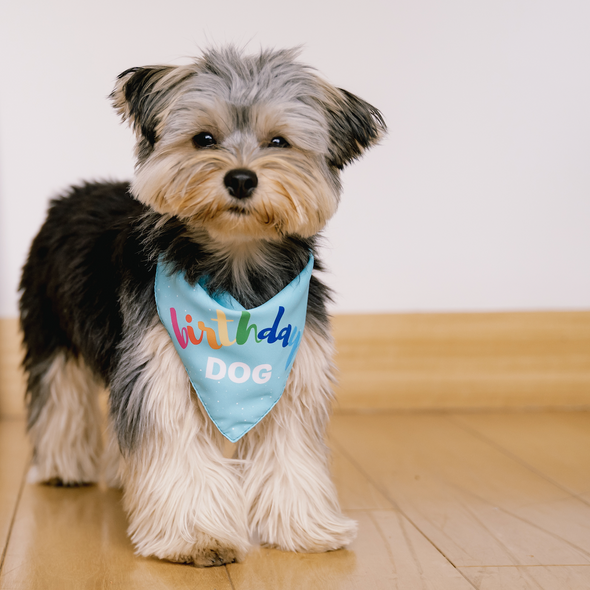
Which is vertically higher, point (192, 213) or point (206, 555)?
point (192, 213)

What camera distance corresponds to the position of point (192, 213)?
1.56 metres

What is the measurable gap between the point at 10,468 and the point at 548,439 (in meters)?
1.79

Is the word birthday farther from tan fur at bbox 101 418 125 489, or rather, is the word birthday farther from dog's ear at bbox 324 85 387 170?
tan fur at bbox 101 418 125 489

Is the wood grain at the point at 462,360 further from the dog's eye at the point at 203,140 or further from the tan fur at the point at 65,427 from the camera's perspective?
the dog's eye at the point at 203,140

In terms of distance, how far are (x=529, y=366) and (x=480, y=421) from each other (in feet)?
1.13

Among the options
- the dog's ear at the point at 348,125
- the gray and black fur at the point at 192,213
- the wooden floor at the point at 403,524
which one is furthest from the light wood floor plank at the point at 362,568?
the dog's ear at the point at 348,125

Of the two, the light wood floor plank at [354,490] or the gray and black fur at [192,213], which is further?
the light wood floor plank at [354,490]

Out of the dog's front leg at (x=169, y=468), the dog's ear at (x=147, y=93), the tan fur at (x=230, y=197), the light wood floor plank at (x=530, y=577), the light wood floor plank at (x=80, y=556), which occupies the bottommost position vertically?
the light wood floor plank at (x=80, y=556)

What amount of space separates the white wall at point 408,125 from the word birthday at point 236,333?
129 cm

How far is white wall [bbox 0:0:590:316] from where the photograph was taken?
2846mm

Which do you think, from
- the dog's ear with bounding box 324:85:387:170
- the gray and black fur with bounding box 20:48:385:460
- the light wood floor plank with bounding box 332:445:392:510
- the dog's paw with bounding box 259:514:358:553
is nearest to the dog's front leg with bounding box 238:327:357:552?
the dog's paw with bounding box 259:514:358:553

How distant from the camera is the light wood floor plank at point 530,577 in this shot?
5.25ft

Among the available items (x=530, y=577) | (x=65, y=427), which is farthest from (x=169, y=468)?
(x=530, y=577)

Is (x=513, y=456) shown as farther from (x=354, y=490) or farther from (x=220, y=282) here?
(x=220, y=282)
